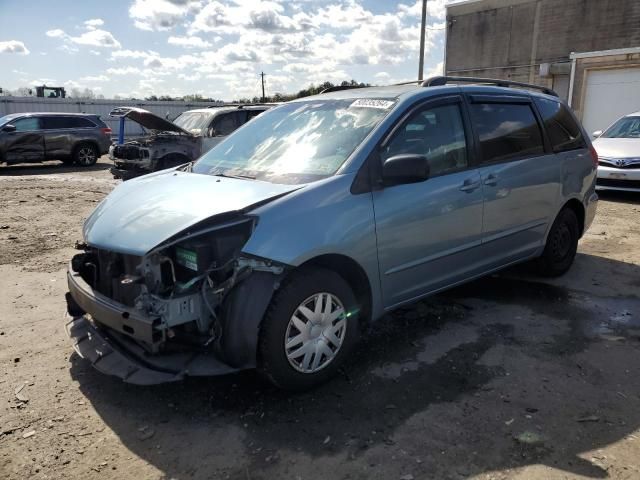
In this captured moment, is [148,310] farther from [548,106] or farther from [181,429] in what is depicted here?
[548,106]

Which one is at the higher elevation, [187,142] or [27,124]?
[27,124]

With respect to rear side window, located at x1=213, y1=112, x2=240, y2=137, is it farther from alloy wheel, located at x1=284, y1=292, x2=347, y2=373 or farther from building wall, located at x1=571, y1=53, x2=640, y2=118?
A: building wall, located at x1=571, y1=53, x2=640, y2=118

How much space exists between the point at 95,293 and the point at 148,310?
580 mm

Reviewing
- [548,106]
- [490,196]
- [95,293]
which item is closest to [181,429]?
[95,293]

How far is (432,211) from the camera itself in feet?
11.8

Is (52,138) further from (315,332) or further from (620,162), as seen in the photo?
(315,332)

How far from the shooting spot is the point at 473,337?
12.7 feet

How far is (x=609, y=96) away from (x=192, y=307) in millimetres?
20475

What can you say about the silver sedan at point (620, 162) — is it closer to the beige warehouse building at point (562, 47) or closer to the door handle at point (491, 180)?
the door handle at point (491, 180)

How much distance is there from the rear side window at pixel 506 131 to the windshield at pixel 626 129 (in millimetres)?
7247

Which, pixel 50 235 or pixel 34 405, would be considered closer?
pixel 34 405

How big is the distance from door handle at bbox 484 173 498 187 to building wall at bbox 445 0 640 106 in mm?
22934

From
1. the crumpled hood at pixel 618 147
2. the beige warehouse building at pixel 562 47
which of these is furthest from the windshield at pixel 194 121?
the beige warehouse building at pixel 562 47

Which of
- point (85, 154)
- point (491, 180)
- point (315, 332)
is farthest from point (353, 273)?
point (85, 154)
